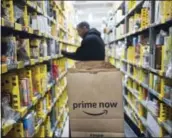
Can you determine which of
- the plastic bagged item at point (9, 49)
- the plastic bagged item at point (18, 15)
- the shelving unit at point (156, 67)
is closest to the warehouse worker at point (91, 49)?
the shelving unit at point (156, 67)

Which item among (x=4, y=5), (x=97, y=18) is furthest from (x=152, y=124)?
(x=97, y=18)

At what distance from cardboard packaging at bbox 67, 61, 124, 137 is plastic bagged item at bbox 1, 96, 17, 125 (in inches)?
17.0

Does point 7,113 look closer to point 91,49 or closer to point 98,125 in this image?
point 98,125

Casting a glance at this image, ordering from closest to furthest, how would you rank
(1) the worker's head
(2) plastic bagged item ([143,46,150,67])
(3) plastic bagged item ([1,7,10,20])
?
(3) plastic bagged item ([1,7,10,20]), (2) plastic bagged item ([143,46,150,67]), (1) the worker's head

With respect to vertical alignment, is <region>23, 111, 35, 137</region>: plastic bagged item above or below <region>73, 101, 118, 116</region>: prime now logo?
below

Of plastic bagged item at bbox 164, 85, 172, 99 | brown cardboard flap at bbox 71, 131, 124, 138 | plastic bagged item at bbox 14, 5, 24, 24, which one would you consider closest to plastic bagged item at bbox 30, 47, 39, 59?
plastic bagged item at bbox 14, 5, 24, 24

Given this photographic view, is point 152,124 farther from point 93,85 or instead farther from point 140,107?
point 93,85

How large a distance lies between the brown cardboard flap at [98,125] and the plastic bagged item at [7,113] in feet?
1.42

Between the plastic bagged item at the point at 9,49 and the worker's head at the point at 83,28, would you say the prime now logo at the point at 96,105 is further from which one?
the worker's head at the point at 83,28

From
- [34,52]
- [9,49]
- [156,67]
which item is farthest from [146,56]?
[9,49]

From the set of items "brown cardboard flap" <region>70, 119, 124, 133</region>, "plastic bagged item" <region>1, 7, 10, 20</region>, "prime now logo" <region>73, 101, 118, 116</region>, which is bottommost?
"brown cardboard flap" <region>70, 119, 124, 133</region>

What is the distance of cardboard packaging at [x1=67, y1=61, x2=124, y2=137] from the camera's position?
1.59 meters

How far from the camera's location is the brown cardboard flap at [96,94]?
1.59m

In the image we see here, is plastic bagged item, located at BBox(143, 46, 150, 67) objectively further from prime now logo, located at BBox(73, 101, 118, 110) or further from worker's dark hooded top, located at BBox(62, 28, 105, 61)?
prime now logo, located at BBox(73, 101, 118, 110)
